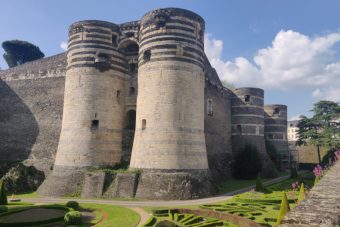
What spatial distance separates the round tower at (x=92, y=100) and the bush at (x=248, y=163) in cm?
1548

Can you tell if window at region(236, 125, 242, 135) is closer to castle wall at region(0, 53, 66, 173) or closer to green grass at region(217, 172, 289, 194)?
green grass at region(217, 172, 289, 194)

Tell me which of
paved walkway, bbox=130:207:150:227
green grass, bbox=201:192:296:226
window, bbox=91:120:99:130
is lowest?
paved walkway, bbox=130:207:150:227

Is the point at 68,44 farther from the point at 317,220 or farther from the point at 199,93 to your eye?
the point at 317,220

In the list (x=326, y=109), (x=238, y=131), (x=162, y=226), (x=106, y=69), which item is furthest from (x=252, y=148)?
(x=162, y=226)

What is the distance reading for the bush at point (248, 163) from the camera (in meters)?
36.0

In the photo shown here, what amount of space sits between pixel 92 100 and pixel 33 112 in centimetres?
1056

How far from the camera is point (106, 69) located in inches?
1102

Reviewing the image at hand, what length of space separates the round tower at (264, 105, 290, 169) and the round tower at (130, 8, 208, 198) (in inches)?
994

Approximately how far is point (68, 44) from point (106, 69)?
4.71 meters

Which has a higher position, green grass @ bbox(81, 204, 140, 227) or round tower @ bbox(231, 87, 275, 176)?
round tower @ bbox(231, 87, 275, 176)

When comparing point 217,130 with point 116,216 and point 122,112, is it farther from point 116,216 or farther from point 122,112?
point 116,216

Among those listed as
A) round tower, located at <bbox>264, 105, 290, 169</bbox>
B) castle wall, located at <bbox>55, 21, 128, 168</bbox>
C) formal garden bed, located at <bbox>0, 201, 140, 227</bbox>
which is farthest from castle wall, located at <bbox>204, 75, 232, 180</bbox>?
formal garden bed, located at <bbox>0, 201, 140, 227</bbox>

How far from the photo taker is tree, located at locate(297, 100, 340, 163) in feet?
123

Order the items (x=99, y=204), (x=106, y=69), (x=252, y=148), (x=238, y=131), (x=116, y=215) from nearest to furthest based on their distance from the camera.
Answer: (x=116, y=215), (x=99, y=204), (x=106, y=69), (x=252, y=148), (x=238, y=131)
